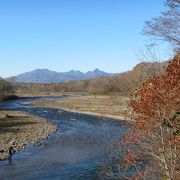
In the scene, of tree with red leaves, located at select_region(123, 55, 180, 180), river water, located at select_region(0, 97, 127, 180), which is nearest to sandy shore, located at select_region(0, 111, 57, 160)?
river water, located at select_region(0, 97, 127, 180)

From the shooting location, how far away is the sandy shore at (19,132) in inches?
1286

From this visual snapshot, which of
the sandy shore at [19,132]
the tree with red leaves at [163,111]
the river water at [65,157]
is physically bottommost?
the river water at [65,157]

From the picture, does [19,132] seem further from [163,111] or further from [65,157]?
[163,111]

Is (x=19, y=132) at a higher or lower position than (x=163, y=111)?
lower

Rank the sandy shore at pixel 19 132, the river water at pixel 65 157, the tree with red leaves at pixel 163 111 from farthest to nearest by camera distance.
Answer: the sandy shore at pixel 19 132, the river water at pixel 65 157, the tree with red leaves at pixel 163 111

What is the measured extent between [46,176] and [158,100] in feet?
45.9

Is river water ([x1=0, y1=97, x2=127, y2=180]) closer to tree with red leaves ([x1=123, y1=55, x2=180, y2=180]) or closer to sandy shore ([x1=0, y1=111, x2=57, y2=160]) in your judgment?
sandy shore ([x1=0, y1=111, x2=57, y2=160])

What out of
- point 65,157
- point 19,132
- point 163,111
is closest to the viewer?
point 163,111

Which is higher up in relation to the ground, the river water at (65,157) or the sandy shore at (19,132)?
the sandy shore at (19,132)

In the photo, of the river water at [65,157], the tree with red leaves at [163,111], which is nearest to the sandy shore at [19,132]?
the river water at [65,157]

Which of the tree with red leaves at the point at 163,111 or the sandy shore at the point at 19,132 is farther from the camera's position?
the sandy shore at the point at 19,132

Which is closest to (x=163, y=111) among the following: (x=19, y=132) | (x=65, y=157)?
(x=65, y=157)

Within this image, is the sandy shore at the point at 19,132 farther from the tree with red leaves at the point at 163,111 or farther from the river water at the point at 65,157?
the tree with red leaves at the point at 163,111

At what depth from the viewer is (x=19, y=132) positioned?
39.8 m
